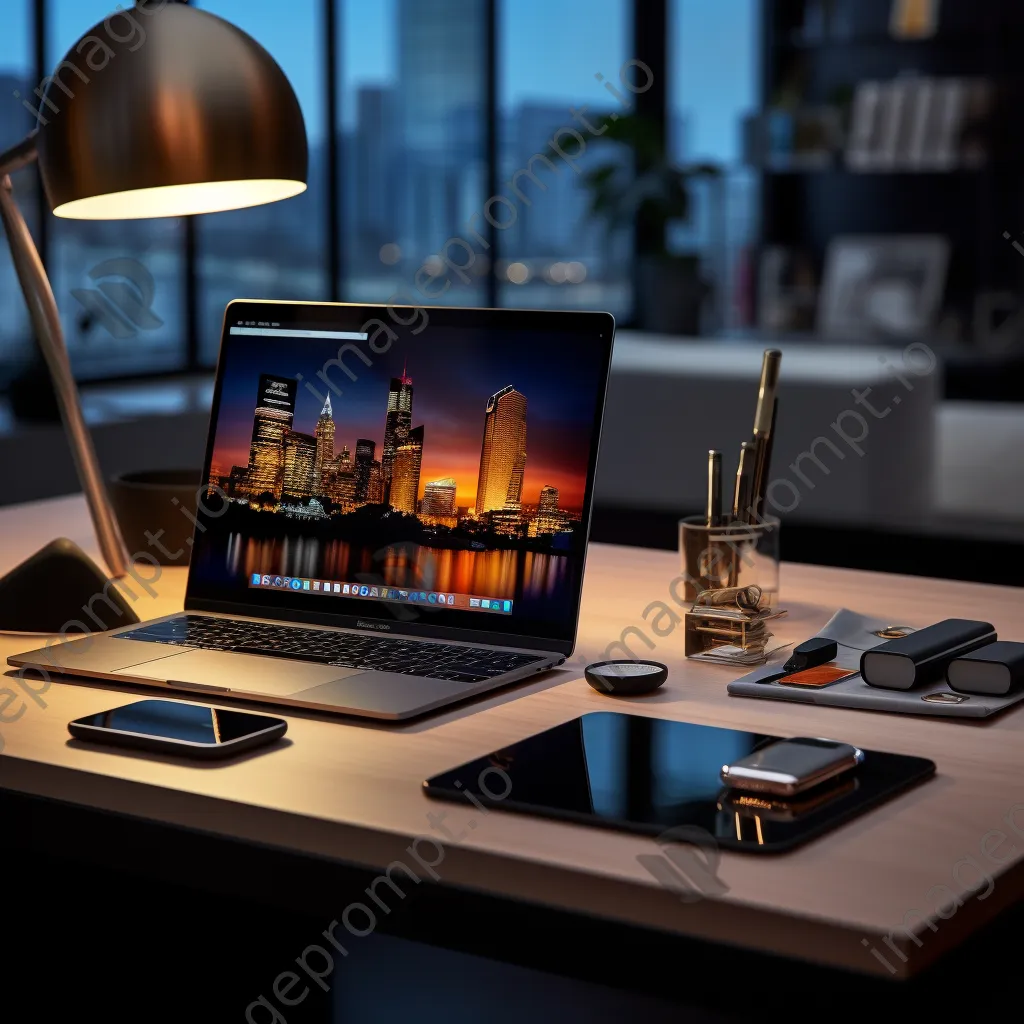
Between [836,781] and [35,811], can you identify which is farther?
[35,811]

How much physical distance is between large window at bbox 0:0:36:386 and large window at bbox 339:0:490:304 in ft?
4.58

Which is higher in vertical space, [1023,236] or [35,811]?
[1023,236]

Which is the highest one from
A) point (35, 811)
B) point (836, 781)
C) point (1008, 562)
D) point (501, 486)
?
point (501, 486)

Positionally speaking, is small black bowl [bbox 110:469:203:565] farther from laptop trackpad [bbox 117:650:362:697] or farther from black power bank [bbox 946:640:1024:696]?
black power bank [bbox 946:640:1024:696]

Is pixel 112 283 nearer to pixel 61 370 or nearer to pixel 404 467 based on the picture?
pixel 61 370

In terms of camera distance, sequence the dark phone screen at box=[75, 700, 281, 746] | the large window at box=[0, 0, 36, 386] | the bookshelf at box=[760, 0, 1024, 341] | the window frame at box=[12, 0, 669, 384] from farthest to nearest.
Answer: the bookshelf at box=[760, 0, 1024, 341], the window frame at box=[12, 0, 669, 384], the large window at box=[0, 0, 36, 386], the dark phone screen at box=[75, 700, 281, 746]

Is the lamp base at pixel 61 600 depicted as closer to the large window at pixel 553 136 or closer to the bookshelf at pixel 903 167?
the large window at pixel 553 136

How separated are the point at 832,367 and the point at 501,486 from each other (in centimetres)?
308

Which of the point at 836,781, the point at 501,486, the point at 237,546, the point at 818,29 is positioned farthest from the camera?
the point at 818,29

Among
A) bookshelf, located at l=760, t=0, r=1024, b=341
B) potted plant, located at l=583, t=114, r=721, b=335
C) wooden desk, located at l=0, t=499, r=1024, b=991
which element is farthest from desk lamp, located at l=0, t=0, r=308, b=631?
bookshelf, located at l=760, t=0, r=1024, b=341

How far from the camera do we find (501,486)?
1228mm

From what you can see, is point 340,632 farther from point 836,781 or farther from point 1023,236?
point 1023,236

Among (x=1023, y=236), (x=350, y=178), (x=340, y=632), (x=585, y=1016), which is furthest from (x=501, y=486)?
(x=1023, y=236)

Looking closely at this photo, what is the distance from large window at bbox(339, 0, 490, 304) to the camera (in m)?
5.05
